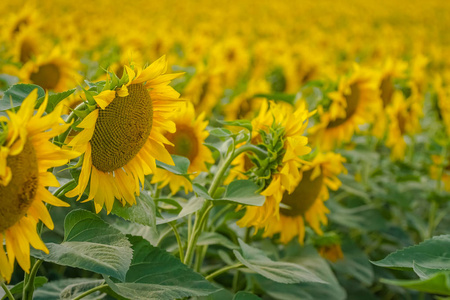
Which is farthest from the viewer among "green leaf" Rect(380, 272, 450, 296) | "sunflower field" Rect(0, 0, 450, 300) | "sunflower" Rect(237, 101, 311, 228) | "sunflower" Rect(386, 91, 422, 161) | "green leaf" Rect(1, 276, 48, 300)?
"sunflower" Rect(386, 91, 422, 161)

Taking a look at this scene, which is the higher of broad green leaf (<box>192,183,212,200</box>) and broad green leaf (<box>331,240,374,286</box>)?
broad green leaf (<box>192,183,212,200</box>)

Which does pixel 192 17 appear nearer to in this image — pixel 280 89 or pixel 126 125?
pixel 280 89

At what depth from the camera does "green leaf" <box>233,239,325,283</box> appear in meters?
1.15

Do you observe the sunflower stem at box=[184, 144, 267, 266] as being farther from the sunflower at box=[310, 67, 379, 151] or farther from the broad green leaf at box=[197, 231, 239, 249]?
the sunflower at box=[310, 67, 379, 151]

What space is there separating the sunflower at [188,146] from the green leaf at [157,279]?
16.8 inches

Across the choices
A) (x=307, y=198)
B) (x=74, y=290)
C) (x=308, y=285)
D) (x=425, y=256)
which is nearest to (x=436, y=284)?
(x=425, y=256)

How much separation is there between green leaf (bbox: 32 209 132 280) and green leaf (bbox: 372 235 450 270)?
425 millimetres

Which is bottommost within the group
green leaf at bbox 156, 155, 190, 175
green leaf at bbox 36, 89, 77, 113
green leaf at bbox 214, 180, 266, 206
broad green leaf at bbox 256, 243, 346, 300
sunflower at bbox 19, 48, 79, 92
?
broad green leaf at bbox 256, 243, 346, 300

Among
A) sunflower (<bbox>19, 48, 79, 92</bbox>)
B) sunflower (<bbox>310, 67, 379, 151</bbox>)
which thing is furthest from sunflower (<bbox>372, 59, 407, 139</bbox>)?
sunflower (<bbox>19, 48, 79, 92</bbox>)

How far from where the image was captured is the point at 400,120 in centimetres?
264

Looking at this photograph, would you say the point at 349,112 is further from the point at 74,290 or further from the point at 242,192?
the point at 74,290

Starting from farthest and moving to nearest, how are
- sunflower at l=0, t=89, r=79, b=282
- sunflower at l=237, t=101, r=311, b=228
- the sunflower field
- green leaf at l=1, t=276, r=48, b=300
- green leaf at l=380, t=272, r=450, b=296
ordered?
1. sunflower at l=237, t=101, r=311, b=228
2. green leaf at l=1, t=276, r=48, b=300
3. the sunflower field
4. sunflower at l=0, t=89, r=79, b=282
5. green leaf at l=380, t=272, r=450, b=296

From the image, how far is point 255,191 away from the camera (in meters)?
1.19

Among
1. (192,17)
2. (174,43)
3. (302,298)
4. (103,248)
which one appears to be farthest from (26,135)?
(192,17)
